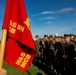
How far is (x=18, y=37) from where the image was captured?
→ 434 centimetres

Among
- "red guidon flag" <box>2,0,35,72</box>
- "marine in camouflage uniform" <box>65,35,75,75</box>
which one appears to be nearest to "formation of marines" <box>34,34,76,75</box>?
"marine in camouflage uniform" <box>65,35,75,75</box>

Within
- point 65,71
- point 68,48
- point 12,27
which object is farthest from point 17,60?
point 65,71

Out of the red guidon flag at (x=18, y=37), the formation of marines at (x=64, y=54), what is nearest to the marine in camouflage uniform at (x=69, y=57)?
the formation of marines at (x=64, y=54)

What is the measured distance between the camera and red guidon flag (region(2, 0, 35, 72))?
427 centimetres

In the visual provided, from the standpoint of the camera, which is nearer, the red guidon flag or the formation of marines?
the red guidon flag

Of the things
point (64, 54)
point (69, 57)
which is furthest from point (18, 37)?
point (64, 54)

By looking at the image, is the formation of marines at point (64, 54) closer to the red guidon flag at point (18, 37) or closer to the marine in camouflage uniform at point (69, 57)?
the marine in camouflage uniform at point (69, 57)

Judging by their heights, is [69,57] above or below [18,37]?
below

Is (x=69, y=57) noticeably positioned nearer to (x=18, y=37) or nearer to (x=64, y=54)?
(x=64, y=54)

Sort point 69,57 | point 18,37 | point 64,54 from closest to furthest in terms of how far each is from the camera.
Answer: point 18,37 < point 69,57 < point 64,54

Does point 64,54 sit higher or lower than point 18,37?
lower

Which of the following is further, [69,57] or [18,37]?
[69,57]

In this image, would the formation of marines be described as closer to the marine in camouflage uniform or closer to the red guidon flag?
the marine in camouflage uniform

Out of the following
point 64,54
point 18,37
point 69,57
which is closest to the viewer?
point 18,37
